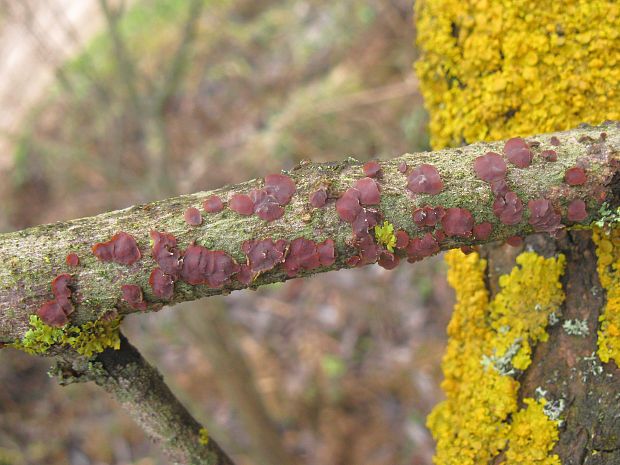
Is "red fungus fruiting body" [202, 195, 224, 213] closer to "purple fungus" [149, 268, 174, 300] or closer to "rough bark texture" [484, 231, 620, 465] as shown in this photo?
"purple fungus" [149, 268, 174, 300]

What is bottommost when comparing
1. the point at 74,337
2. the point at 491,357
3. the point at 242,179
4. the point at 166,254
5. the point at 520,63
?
the point at 242,179

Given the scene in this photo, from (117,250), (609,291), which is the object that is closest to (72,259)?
(117,250)

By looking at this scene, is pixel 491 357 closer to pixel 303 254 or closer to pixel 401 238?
pixel 401 238

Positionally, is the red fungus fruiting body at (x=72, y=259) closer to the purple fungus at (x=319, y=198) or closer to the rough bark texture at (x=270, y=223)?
the rough bark texture at (x=270, y=223)

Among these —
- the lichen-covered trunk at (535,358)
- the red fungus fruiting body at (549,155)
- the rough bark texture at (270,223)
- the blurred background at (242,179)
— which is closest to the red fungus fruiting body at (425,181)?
the rough bark texture at (270,223)

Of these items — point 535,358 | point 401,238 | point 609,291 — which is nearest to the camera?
point 401,238
